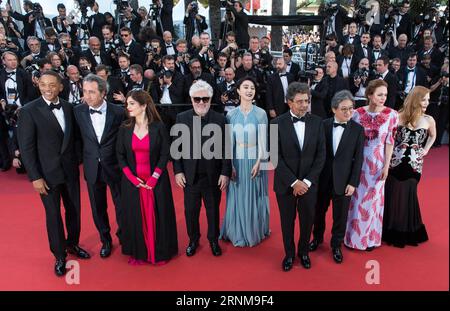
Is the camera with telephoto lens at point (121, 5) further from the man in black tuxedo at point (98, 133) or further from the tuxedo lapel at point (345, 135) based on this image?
the tuxedo lapel at point (345, 135)

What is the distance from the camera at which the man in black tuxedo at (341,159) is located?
3.24m

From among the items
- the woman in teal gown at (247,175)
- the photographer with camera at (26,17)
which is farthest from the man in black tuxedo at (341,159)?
the photographer with camera at (26,17)

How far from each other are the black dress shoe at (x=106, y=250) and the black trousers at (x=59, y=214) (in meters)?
0.28

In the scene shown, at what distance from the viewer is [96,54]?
22.2ft

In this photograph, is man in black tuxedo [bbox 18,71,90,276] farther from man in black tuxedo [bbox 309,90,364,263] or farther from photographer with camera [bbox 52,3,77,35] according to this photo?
photographer with camera [bbox 52,3,77,35]

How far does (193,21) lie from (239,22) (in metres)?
1.01

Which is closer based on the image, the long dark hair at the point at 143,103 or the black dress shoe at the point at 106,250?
the long dark hair at the point at 143,103

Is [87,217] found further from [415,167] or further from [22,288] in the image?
[415,167]

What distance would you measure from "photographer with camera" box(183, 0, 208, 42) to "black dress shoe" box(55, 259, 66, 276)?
19.9 feet

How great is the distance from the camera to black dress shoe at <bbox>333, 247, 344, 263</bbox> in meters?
3.54

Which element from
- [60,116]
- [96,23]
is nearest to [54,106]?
[60,116]

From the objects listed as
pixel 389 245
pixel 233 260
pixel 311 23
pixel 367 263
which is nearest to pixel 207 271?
pixel 233 260

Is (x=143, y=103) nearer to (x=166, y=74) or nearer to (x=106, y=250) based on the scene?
(x=106, y=250)

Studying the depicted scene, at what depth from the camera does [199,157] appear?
3.44 m
